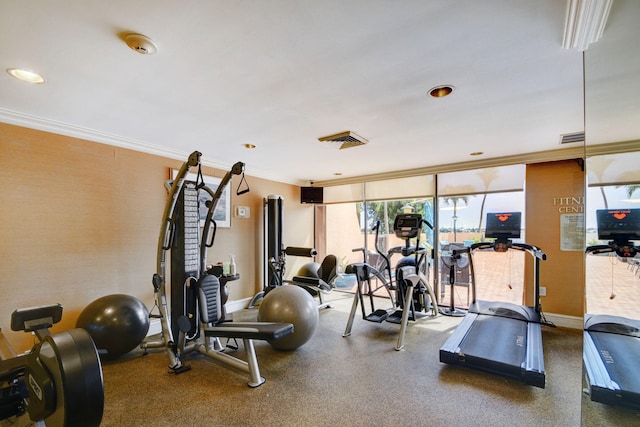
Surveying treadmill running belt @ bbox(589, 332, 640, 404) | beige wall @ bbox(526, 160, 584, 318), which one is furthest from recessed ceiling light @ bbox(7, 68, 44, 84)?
beige wall @ bbox(526, 160, 584, 318)

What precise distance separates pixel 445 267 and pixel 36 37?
5.50 m

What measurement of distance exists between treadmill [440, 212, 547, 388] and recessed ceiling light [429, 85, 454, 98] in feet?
7.75

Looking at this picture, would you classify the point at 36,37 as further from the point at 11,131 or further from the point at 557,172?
the point at 557,172

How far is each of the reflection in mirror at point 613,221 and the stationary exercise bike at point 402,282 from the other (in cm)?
165

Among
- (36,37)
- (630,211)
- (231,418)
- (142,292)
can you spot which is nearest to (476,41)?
(630,211)

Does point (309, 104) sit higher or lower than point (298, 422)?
higher

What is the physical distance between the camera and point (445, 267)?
16.5 ft

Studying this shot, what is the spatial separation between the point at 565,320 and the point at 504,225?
161cm

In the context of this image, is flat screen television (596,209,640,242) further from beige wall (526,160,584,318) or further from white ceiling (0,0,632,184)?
beige wall (526,160,584,318)

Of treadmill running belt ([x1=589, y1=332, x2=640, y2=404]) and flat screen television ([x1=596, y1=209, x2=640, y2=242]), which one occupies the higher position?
flat screen television ([x1=596, y1=209, x2=640, y2=242])

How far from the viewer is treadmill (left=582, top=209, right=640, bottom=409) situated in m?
2.12

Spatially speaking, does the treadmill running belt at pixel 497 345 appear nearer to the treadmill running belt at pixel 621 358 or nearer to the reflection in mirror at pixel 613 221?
the reflection in mirror at pixel 613 221

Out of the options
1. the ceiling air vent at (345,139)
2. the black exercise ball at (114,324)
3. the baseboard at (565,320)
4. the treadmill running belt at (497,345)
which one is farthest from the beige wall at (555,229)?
the black exercise ball at (114,324)

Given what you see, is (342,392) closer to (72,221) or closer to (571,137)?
(72,221)
